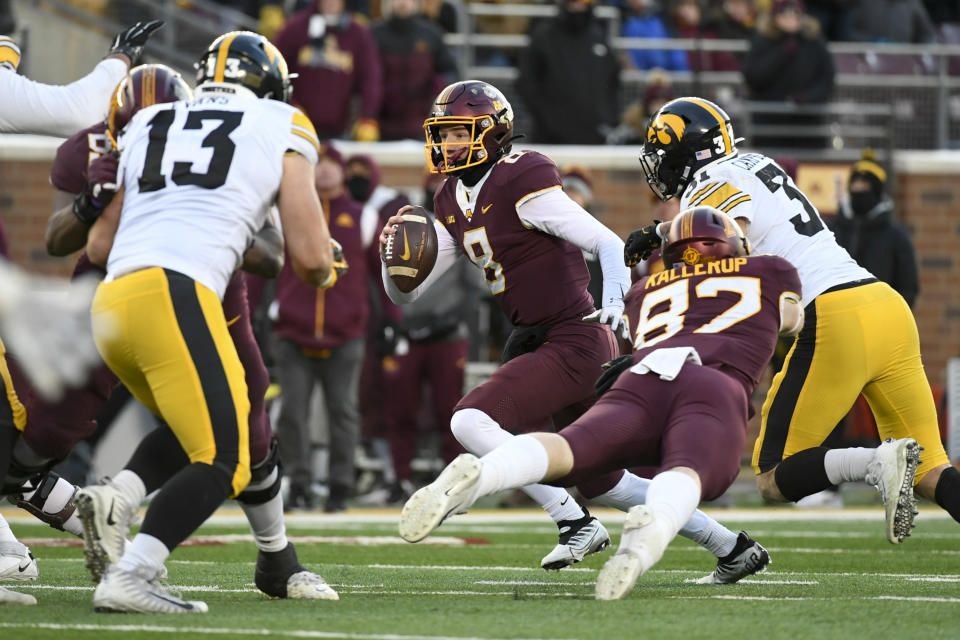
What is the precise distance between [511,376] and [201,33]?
8268 mm

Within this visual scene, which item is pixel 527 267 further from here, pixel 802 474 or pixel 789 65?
pixel 789 65

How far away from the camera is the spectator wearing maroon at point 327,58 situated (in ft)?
39.0

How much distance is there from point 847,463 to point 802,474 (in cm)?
19

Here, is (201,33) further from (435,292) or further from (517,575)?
(517,575)

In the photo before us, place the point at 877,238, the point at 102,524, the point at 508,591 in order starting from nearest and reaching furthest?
1. the point at 102,524
2. the point at 508,591
3. the point at 877,238

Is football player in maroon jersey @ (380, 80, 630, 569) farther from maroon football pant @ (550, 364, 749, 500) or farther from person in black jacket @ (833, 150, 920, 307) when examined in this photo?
person in black jacket @ (833, 150, 920, 307)

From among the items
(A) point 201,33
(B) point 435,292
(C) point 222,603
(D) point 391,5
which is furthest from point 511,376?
(A) point 201,33

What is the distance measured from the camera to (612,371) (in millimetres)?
5258

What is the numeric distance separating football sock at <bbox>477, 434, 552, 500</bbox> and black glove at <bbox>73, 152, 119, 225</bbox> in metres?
1.41

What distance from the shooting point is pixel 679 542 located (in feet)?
26.2

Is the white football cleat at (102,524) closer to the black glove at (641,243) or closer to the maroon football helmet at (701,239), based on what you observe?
the maroon football helmet at (701,239)

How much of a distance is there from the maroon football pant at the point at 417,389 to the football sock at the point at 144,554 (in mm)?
5893

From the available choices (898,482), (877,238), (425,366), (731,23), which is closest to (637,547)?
(898,482)

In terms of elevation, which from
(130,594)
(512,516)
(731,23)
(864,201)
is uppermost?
(731,23)
